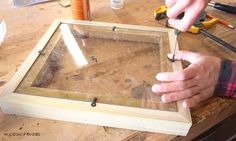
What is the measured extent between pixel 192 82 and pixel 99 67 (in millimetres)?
222

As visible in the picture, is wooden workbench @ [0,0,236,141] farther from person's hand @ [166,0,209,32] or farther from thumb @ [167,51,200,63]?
→ person's hand @ [166,0,209,32]

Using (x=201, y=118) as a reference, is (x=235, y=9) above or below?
above

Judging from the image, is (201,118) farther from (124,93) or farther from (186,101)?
(124,93)

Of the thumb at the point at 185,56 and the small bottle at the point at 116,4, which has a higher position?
the small bottle at the point at 116,4

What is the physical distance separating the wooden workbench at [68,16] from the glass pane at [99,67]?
0.06 metres

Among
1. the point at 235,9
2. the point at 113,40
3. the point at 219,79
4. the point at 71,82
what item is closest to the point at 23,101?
the point at 71,82

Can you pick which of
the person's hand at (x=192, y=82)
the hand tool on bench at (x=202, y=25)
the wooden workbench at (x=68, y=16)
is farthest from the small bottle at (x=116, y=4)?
the person's hand at (x=192, y=82)

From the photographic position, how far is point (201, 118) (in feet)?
1.58

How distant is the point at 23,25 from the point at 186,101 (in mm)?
546

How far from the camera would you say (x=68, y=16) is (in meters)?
0.78

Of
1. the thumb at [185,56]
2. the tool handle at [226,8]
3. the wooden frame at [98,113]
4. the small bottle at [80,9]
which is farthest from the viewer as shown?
the tool handle at [226,8]

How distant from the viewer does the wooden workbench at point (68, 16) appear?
0.45m

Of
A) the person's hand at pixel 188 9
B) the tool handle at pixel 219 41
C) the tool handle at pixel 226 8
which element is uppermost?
the person's hand at pixel 188 9

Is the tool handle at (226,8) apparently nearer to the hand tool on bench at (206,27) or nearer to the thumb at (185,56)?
the hand tool on bench at (206,27)
